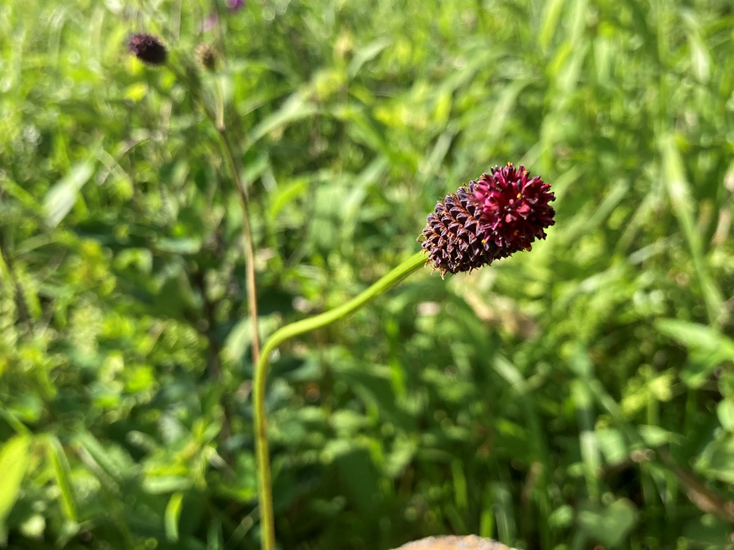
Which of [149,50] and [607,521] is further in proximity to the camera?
[607,521]

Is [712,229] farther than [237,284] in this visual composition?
Yes

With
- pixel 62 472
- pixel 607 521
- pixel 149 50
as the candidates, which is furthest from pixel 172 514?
pixel 607 521

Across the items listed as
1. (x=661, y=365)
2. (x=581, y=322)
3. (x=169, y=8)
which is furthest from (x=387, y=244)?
(x=169, y=8)

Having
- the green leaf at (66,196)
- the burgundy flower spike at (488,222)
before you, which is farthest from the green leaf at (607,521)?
the green leaf at (66,196)

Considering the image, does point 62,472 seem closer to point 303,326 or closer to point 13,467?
point 13,467

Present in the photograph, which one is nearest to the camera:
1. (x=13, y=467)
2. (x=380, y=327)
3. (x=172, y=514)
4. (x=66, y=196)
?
(x=13, y=467)

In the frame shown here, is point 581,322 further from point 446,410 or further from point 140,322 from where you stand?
point 140,322

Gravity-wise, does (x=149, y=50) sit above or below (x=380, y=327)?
above

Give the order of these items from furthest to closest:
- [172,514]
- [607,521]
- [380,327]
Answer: [380,327]
[607,521]
[172,514]

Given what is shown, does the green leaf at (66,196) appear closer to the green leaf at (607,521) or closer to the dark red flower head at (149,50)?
the dark red flower head at (149,50)
